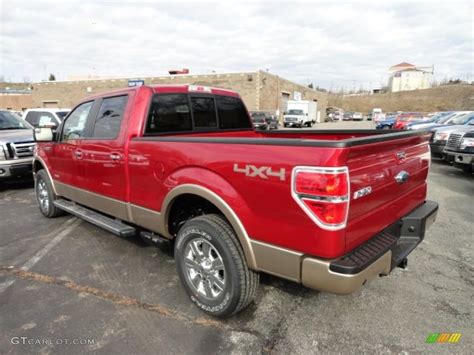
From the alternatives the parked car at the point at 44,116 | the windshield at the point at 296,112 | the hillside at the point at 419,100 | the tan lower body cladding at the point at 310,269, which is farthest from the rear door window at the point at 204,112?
the hillside at the point at 419,100

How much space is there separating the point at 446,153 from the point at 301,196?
9062mm

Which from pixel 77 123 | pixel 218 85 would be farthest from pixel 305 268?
pixel 218 85

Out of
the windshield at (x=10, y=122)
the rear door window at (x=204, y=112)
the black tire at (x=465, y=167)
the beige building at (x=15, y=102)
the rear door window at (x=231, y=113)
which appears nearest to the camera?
the rear door window at (x=204, y=112)

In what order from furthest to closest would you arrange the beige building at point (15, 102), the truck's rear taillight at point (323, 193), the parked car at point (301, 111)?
the beige building at point (15, 102), the parked car at point (301, 111), the truck's rear taillight at point (323, 193)

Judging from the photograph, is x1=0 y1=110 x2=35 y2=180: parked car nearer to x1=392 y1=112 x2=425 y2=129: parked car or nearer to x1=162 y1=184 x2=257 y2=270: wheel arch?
x1=162 y1=184 x2=257 y2=270: wheel arch

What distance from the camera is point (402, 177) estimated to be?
9.05 ft

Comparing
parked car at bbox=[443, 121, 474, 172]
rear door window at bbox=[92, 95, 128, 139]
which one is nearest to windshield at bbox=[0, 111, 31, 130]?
rear door window at bbox=[92, 95, 128, 139]

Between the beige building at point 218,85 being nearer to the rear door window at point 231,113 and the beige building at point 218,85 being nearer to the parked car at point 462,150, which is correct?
the parked car at point 462,150

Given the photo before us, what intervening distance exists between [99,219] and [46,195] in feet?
7.06

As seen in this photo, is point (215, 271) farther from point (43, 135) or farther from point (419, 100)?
point (419, 100)

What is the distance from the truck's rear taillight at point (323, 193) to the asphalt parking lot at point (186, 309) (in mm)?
1115

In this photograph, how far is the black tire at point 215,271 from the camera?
8.69ft

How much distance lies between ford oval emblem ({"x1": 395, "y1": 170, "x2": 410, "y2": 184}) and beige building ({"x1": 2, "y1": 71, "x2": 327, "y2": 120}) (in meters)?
33.0

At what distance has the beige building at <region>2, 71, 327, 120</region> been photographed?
1390 inches
